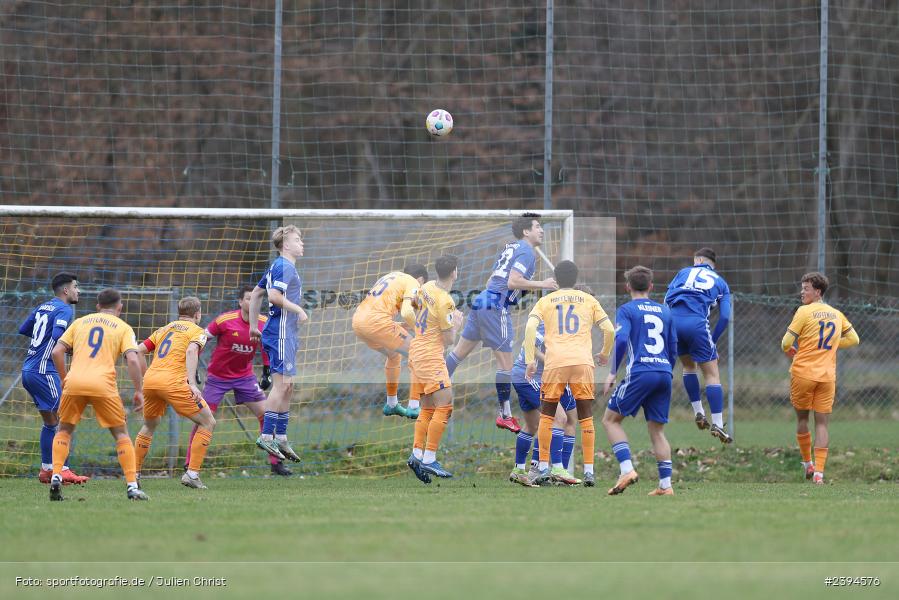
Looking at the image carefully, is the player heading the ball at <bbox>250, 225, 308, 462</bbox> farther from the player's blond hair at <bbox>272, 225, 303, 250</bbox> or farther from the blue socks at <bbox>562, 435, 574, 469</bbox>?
the blue socks at <bbox>562, 435, 574, 469</bbox>

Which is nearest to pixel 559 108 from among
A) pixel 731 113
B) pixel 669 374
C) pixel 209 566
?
pixel 731 113

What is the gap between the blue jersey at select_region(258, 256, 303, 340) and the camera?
37.0ft

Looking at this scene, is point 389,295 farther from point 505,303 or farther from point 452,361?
point 505,303

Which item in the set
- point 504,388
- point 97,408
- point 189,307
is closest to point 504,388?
point 504,388

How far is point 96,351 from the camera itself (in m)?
9.34

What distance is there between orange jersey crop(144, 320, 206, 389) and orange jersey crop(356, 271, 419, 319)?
8.15 feet

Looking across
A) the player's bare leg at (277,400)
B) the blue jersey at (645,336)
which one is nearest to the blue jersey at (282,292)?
the player's bare leg at (277,400)

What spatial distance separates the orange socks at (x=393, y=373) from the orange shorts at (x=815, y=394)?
4.36 m

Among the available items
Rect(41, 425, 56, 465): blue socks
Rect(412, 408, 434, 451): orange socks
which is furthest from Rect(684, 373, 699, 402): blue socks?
Rect(41, 425, 56, 465): blue socks

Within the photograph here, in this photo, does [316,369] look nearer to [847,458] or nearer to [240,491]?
[240,491]

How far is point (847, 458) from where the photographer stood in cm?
1388

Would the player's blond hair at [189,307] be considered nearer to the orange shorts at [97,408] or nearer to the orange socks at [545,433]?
the orange shorts at [97,408]

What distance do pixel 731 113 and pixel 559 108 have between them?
12.8 feet

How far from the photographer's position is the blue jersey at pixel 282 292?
444 inches
